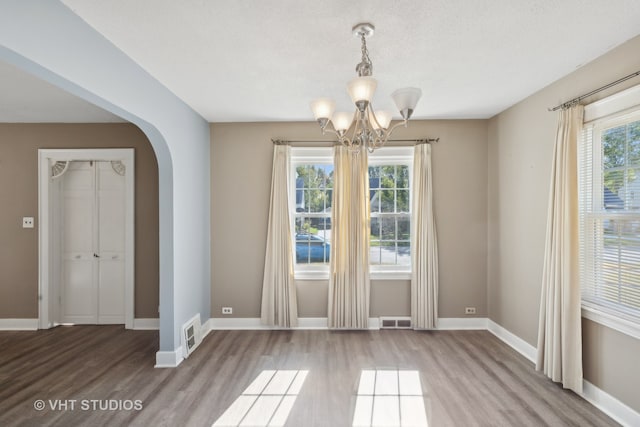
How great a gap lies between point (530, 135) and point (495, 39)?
57.1 inches

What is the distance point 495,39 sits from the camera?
210cm

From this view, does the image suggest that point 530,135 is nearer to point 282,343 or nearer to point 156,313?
point 282,343

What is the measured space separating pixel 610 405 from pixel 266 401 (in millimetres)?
2514

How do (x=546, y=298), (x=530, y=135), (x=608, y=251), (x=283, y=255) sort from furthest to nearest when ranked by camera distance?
(x=283, y=255) → (x=530, y=135) → (x=546, y=298) → (x=608, y=251)

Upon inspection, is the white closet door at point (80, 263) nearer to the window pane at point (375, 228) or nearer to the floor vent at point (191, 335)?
the floor vent at point (191, 335)

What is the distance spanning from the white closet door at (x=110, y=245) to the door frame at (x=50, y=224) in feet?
0.66

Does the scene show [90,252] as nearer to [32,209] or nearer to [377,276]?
[32,209]

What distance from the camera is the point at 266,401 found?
7.94ft

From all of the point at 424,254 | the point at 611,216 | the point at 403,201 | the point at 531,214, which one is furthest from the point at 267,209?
the point at 611,216

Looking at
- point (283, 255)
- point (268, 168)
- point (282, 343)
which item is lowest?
point (282, 343)

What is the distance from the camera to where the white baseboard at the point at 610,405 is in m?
2.10

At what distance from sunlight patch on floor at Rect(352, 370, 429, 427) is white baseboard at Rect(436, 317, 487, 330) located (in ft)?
4.13

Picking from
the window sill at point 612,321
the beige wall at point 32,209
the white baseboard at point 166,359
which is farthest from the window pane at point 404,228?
the beige wall at point 32,209

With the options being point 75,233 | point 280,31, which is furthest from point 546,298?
point 75,233
